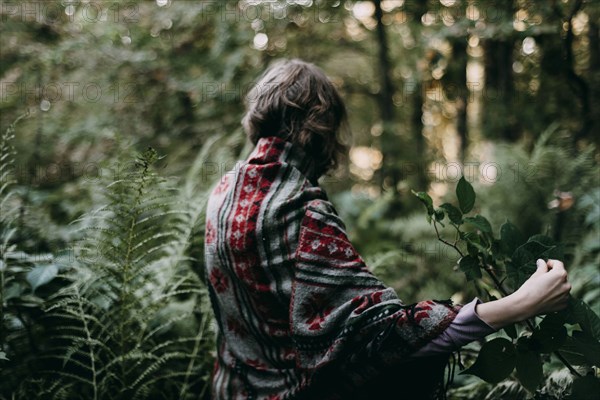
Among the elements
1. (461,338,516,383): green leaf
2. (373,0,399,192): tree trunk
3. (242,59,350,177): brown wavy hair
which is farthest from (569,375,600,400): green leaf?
(373,0,399,192): tree trunk

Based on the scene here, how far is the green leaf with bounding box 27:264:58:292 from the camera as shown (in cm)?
159

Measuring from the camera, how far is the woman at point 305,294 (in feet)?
3.42

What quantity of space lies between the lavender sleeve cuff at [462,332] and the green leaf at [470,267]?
0.15 m

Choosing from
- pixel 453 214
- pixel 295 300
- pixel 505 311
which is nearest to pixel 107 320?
pixel 295 300

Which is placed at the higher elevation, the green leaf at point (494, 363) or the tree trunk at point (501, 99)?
the tree trunk at point (501, 99)

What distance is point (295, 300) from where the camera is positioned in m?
1.15

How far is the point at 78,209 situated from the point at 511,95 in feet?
9.70

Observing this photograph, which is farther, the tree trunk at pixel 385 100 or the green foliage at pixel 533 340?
the tree trunk at pixel 385 100

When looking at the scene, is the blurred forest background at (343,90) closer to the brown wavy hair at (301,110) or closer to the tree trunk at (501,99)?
the tree trunk at (501,99)

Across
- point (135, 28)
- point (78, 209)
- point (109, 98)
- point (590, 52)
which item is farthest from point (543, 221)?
point (109, 98)

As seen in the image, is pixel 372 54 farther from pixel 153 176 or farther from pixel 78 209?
pixel 153 176

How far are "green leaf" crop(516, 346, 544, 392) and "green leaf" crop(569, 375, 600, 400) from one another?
8cm

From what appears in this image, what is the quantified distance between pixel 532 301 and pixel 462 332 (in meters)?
0.15

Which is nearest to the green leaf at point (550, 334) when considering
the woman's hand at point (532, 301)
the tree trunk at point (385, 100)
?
the woman's hand at point (532, 301)
